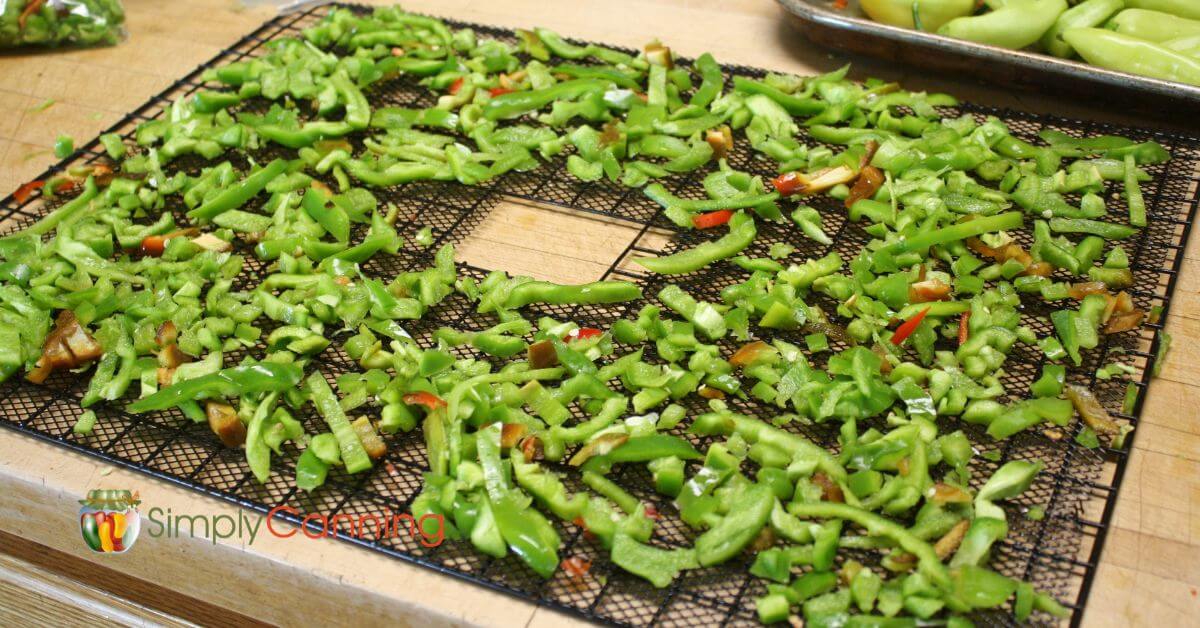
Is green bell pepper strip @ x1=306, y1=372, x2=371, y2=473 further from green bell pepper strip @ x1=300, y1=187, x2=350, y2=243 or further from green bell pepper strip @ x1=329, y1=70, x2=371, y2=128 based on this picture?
green bell pepper strip @ x1=329, y1=70, x2=371, y2=128

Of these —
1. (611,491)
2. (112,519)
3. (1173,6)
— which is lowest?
(112,519)

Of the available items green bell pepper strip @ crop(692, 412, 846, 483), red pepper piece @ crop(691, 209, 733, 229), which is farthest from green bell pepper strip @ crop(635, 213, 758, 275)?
green bell pepper strip @ crop(692, 412, 846, 483)

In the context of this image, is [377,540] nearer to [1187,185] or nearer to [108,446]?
[108,446]

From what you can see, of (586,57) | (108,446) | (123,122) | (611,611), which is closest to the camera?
(611,611)

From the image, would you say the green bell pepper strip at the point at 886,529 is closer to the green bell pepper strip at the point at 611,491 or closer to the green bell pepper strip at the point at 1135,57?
the green bell pepper strip at the point at 611,491

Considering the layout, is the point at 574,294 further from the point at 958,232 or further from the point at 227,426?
the point at 958,232

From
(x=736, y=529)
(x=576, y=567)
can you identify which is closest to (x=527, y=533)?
(x=576, y=567)

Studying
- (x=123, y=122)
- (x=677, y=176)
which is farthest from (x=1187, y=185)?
(x=123, y=122)
